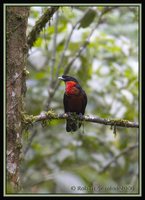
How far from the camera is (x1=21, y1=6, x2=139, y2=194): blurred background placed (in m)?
6.21

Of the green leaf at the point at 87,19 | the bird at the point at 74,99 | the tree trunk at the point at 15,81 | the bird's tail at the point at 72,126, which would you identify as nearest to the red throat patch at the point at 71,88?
the bird at the point at 74,99

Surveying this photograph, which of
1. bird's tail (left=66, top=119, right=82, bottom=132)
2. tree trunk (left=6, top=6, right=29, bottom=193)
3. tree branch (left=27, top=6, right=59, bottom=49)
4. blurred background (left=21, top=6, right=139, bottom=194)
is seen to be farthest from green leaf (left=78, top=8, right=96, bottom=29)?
tree trunk (left=6, top=6, right=29, bottom=193)

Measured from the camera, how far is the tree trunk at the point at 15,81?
3604 mm

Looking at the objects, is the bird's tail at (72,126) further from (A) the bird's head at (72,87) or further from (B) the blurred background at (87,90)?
(B) the blurred background at (87,90)

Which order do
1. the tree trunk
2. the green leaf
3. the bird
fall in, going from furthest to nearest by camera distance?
the green leaf, the bird, the tree trunk

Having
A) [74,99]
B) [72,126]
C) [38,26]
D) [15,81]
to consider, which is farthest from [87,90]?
[15,81]

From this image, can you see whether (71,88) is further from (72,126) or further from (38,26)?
(38,26)

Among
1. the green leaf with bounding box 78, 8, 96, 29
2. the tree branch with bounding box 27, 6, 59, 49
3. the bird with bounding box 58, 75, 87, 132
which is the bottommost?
the bird with bounding box 58, 75, 87, 132

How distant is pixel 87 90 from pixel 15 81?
319 cm

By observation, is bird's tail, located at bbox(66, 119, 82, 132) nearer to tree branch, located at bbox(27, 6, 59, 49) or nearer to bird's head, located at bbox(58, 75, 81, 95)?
bird's head, located at bbox(58, 75, 81, 95)

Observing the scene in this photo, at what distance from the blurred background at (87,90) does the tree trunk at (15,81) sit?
1.95 m

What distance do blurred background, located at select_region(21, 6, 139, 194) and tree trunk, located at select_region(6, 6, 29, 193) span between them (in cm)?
195

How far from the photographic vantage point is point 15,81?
3717 mm

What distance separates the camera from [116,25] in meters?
7.63
